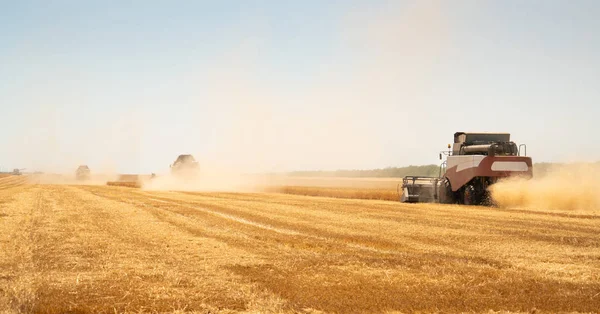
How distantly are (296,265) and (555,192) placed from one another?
66.7 feet

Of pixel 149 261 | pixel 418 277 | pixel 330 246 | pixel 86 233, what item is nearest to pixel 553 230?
pixel 330 246

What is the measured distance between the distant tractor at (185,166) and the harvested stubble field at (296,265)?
3594 cm

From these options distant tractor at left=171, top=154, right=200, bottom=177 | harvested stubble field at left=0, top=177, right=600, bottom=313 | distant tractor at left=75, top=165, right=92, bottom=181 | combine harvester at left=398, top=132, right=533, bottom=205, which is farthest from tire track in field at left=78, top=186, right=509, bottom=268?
distant tractor at left=75, top=165, right=92, bottom=181

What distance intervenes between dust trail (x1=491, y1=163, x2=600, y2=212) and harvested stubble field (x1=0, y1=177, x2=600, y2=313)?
7.65 metres

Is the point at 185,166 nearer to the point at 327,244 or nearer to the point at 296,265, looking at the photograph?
the point at 327,244

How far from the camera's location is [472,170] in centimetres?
2744

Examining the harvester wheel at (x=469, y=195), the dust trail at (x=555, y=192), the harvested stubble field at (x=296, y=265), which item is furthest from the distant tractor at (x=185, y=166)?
the harvested stubble field at (x=296, y=265)

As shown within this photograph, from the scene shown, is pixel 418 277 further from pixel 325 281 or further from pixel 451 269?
pixel 325 281

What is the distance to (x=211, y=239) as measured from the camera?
46.6ft

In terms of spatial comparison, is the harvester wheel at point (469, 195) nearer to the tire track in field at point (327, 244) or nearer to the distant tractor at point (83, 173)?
the tire track in field at point (327, 244)

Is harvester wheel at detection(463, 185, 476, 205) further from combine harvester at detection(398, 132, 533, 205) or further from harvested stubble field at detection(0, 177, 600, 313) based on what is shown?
harvested stubble field at detection(0, 177, 600, 313)

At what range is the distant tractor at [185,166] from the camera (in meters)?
55.0

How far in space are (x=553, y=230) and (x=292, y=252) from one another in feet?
30.1

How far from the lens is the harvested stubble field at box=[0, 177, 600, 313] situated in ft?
26.1
